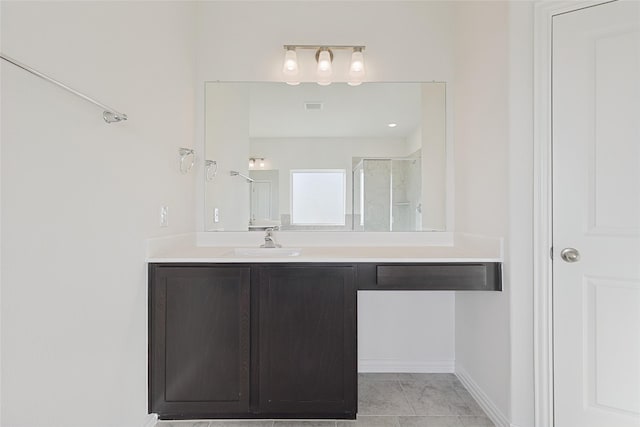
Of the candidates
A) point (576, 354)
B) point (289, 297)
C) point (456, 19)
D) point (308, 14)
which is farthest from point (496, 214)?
point (308, 14)

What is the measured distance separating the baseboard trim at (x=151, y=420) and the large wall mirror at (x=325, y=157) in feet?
3.67

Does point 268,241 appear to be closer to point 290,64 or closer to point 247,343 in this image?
point 247,343

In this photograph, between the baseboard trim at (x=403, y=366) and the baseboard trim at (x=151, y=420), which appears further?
the baseboard trim at (x=403, y=366)

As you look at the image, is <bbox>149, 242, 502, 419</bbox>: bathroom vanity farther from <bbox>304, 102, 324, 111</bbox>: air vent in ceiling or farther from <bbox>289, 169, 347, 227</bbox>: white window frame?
<bbox>304, 102, 324, 111</bbox>: air vent in ceiling

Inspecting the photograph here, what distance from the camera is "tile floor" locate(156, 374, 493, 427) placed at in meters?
1.87

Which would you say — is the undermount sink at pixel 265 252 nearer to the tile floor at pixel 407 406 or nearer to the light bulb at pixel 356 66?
the tile floor at pixel 407 406

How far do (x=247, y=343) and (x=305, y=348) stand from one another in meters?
0.29

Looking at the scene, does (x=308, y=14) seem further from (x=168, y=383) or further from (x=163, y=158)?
(x=168, y=383)

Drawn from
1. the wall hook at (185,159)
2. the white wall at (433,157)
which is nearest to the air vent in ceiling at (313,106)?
the white wall at (433,157)

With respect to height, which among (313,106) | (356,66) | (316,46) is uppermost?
(316,46)

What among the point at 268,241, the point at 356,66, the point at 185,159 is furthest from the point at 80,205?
the point at 356,66

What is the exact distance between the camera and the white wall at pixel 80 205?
1.05 metres

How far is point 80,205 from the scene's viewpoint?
4.27 feet

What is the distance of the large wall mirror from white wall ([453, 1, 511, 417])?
216 mm
